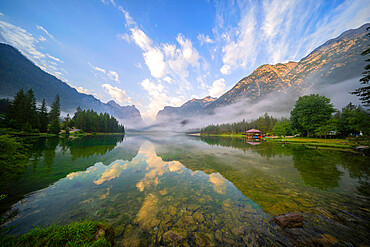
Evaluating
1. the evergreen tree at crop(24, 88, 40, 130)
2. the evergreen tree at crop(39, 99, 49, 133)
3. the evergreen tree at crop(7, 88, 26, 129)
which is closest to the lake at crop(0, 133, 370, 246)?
the evergreen tree at crop(7, 88, 26, 129)

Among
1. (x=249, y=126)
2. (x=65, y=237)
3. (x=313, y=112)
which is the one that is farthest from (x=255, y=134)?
(x=65, y=237)

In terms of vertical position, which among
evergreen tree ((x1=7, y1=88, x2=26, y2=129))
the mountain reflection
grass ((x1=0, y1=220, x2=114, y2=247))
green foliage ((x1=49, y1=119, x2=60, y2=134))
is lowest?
the mountain reflection

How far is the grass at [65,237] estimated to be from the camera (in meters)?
3.07

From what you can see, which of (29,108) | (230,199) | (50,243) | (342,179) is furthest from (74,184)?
(29,108)

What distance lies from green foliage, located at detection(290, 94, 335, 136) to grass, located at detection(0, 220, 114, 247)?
185ft

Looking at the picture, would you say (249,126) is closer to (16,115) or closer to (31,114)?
(31,114)

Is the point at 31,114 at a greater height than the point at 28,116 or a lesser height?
greater

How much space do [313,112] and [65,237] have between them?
6113cm

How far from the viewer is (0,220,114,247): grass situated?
3072 mm

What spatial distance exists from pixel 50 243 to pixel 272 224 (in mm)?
7793

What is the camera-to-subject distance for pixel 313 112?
40281mm

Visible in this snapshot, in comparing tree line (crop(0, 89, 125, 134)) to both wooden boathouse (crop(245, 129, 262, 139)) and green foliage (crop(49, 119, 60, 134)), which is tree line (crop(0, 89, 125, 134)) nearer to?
green foliage (crop(49, 119, 60, 134))

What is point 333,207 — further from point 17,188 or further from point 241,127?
point 241,127

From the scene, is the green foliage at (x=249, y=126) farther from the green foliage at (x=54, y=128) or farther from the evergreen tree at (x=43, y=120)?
the evergreen tree at (x=43, y=120)
